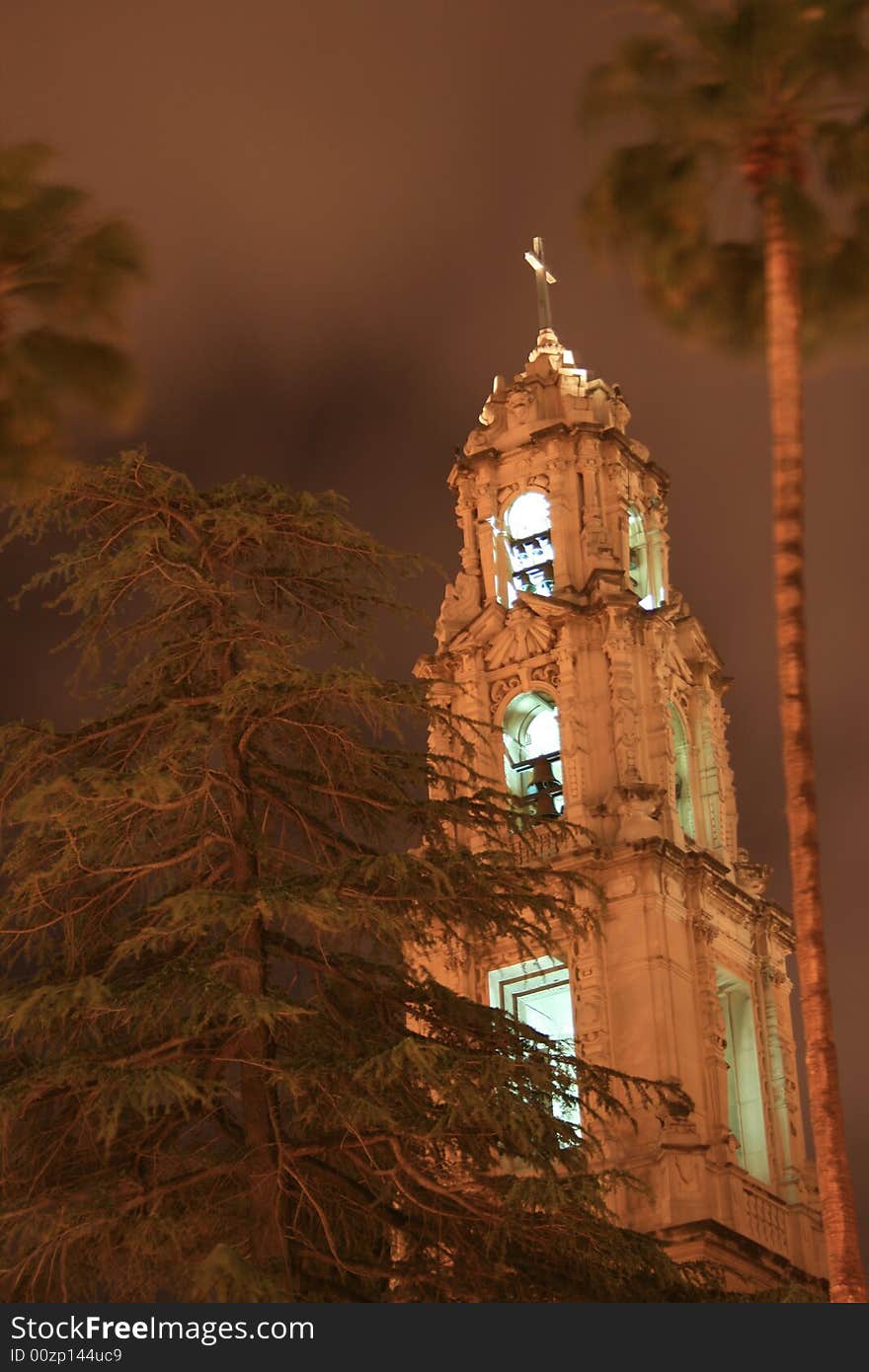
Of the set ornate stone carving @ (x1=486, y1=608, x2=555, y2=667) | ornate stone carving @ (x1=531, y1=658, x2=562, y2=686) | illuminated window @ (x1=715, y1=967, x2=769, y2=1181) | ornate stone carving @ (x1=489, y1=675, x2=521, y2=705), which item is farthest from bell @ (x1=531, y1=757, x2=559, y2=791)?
illuminated window @ (x1=715, y1=967, x2=769, y2=1181)

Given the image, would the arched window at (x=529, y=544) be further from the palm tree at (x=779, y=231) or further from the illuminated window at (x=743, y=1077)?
the palm tree at (x=779, y=231)

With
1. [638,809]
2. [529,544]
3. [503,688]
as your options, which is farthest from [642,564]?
[638,809]

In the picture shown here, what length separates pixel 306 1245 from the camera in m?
26.0

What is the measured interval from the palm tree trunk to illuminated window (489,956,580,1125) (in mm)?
24620

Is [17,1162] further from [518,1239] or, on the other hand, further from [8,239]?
[8,239]

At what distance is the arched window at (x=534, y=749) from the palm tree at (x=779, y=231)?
82.2 feet

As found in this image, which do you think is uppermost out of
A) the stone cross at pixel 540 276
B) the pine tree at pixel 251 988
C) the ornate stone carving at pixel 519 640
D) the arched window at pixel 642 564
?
the stone cross at pixel 540 276

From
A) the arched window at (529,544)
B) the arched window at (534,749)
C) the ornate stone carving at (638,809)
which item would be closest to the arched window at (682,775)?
the ornate stone carving at (638,809)

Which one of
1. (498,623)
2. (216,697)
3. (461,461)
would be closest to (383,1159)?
(216,697)

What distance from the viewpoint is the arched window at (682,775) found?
5050 cm

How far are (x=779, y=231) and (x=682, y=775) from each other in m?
28.1

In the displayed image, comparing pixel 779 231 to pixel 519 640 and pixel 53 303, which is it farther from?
pixel 519 640

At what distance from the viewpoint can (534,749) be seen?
51125mm

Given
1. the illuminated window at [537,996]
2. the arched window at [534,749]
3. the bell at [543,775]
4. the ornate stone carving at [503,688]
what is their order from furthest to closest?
the ornate stone carving at [503,688] → the bell at [543,775] → the arched window at [534,749] → the illuminated window at [537,996]
